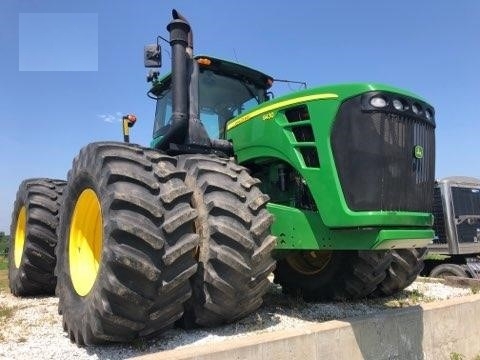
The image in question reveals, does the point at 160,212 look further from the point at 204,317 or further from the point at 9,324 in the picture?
the point at 9,324

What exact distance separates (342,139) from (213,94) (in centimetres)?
224

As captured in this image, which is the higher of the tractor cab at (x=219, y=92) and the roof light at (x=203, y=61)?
the roof light at (x=203, y=61)

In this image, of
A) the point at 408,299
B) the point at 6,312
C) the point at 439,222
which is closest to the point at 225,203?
the point at 6,312

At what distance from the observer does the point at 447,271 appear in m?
9.70

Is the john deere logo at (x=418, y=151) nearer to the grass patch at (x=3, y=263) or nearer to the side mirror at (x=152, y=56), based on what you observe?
the side mirror at (x=152, y=56)

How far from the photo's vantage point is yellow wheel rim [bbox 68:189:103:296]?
445cm

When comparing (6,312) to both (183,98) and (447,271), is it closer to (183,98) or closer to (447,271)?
(183,98)

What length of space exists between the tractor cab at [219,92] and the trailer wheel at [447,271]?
5.56 metres

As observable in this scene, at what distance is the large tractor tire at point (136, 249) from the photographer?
139 inches

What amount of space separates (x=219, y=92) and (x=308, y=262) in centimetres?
228

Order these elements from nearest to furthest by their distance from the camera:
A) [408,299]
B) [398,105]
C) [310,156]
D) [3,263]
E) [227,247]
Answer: [227,247] → [398,105] → [310,156] → [408,299] → [3,263]

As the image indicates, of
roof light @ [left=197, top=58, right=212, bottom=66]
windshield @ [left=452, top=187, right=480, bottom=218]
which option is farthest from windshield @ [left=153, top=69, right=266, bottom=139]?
windshield @ [left=452, top=187, right=480, bottom=218]

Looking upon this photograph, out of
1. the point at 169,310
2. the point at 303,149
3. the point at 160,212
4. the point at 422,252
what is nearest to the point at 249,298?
the point at 169,310

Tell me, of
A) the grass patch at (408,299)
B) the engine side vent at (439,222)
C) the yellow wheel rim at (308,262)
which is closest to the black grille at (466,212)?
the engine side vent at (439,222)
